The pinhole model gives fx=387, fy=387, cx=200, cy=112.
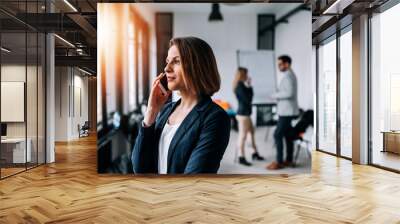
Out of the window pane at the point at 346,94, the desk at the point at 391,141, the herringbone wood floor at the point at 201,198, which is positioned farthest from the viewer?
the window pane at the point at 346,94

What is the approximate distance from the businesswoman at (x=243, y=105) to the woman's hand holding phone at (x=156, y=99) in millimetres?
1002

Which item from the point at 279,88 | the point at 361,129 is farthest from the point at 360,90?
the point at 279,88

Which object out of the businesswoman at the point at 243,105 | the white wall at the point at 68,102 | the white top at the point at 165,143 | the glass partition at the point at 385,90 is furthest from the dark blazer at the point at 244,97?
the white wall at the point at 68,102

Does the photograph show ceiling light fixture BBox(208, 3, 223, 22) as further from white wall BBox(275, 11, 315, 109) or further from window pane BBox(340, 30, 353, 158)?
window pane BBox(340, 30, 353, 158)

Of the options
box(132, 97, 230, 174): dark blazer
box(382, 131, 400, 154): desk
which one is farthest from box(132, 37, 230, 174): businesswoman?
box(382, 131, 400, 154): desk

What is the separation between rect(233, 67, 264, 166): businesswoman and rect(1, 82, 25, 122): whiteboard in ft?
11.2

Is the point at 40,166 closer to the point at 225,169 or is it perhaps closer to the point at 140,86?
the point at 140,86

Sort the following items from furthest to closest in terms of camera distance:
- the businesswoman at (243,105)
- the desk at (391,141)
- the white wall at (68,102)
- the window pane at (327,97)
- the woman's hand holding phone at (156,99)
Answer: the window pane at (327,97)
the white wall at (68,102)
the desk at (391,141)
the businesswoman at (243,105)
the woman's hand holding phone at (156,99)

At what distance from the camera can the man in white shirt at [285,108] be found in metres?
5.58

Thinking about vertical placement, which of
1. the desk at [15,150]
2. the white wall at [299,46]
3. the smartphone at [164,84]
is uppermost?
the white wall at [299,46]

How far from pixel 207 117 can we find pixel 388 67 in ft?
11.7

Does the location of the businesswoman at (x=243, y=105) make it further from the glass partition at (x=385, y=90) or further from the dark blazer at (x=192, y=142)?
the glass partition at (x=385, y=90)

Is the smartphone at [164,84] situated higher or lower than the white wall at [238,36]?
lower

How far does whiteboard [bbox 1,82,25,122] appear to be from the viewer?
19.0ft
